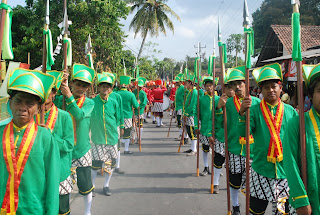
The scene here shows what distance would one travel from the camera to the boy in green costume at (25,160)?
7.75ft

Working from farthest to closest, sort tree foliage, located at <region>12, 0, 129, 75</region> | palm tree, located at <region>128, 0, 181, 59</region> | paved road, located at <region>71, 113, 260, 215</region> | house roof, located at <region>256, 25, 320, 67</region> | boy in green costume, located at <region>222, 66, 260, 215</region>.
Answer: palm tree, located at <region>128, 0, 181, 59</region>, house roof, located at <region>256, 25, 320, 67</region>, tree foliage, located at <region>12, 0, 129, 75</region>, paved road, located at <region>71, 113, 260, 215</region>, boy in green costume, located at <region>222, 66, 260, 215</region>

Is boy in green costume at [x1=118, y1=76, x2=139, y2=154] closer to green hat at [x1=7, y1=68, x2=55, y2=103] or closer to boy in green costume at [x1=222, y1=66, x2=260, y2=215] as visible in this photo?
boy in green costume at [x1=222, y1=66, x2=260, y2=215]

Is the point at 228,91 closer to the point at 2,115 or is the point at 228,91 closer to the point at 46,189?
the point at 46,189

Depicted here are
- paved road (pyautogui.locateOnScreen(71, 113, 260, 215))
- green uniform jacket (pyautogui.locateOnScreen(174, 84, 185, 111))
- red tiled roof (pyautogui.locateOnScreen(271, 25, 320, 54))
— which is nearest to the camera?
paved road (pyautogui.locateOnScreen(71, 113, 260, 215))

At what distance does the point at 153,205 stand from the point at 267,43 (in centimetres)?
1937

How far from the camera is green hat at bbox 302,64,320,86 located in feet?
8.02

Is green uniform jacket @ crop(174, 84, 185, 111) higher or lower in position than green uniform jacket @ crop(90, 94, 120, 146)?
higher

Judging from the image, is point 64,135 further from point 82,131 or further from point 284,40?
point 284,40

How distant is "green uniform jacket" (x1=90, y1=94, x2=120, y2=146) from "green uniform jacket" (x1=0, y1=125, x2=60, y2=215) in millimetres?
2944

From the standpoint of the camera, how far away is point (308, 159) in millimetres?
2398

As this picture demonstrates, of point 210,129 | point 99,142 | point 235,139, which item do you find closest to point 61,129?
point 99,142

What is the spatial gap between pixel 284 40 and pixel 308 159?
60.5ft

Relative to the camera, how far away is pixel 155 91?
15711 mm

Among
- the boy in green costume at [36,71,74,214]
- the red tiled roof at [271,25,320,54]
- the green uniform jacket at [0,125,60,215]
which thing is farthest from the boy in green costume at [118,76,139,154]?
the red tiled roof at [271,25,320,54]
